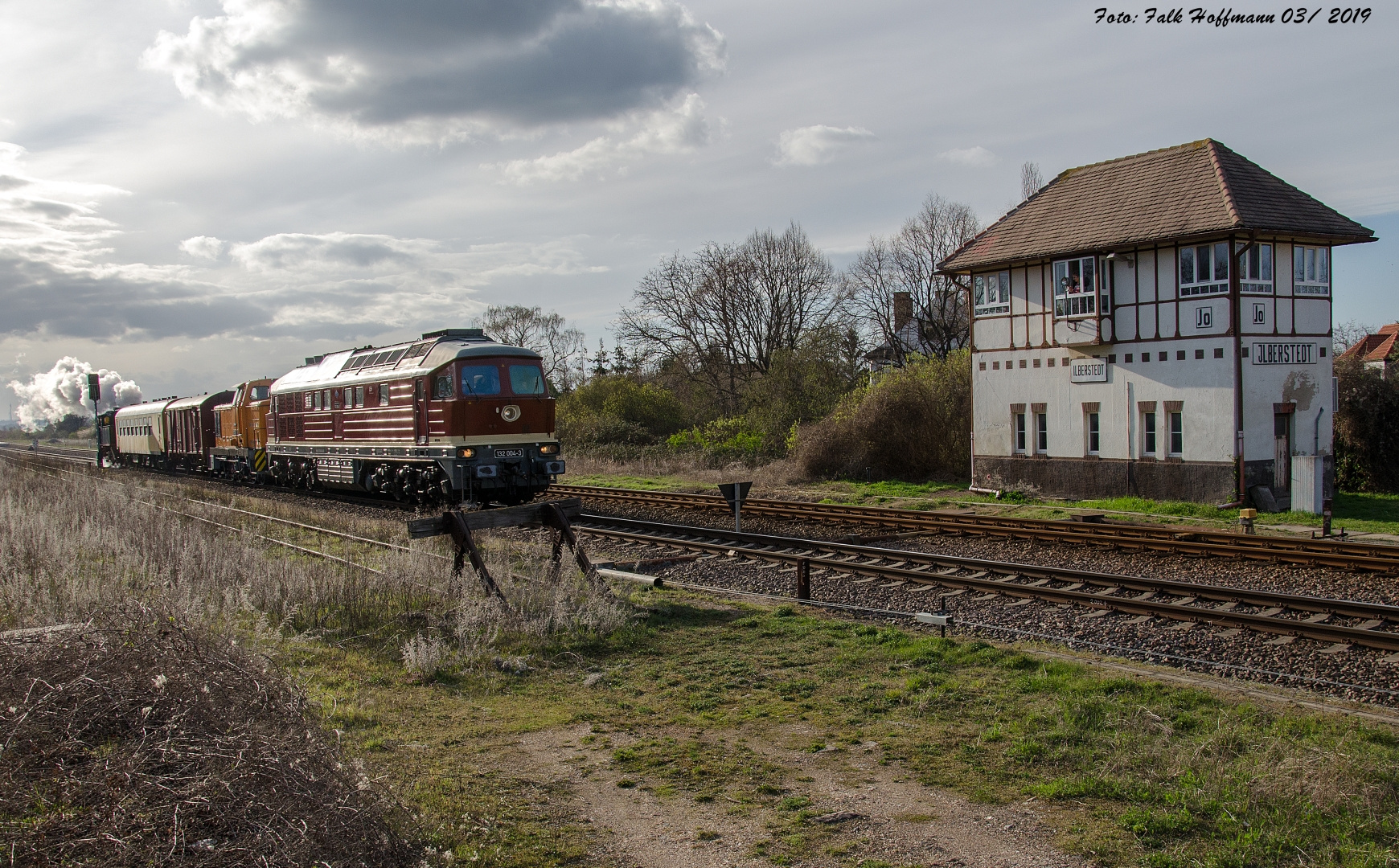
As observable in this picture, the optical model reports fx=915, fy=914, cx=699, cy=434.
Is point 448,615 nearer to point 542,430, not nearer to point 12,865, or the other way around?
point 12,865

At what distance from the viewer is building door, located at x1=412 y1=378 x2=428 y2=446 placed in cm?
1784

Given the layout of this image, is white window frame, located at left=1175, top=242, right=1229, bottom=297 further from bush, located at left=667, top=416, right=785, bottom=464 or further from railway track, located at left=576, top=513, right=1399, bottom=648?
bush, located at left=667, top=416, right=785, bottom=464

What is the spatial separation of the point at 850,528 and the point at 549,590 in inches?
328

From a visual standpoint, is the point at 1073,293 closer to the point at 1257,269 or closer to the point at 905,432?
the point at 1257,269

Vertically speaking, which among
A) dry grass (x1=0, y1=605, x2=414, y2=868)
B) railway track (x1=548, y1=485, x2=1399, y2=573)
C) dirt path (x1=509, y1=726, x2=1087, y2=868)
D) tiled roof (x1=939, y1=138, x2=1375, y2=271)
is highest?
tiled roof (x1=939, y1=138, x2=1375, y2=271)

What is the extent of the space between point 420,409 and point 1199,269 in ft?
54.3

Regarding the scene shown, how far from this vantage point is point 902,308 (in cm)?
4709

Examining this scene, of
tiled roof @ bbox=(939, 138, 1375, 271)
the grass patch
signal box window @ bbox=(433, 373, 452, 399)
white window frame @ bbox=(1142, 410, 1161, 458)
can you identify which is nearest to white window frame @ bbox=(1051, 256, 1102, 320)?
tiled roof @ bbox=(939, 138, 1375, 271)

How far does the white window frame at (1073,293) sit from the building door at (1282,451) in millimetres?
4424

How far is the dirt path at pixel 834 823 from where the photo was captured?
4328 mm

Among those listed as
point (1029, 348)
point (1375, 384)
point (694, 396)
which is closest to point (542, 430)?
point (1029, 348)

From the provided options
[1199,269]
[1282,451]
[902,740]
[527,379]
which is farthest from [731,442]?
[902,740]

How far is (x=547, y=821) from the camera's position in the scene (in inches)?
188

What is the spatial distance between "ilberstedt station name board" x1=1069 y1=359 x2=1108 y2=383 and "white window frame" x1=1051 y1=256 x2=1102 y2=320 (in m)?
1.12
